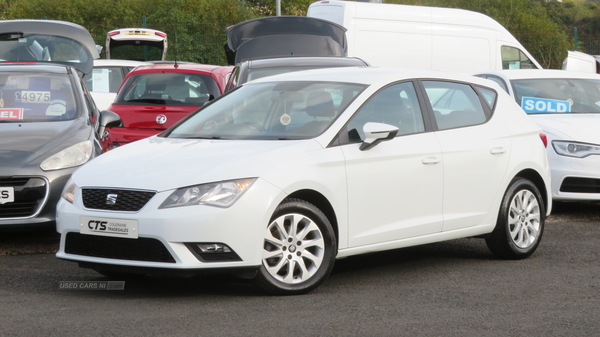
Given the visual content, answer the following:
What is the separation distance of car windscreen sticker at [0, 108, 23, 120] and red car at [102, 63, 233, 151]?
2.66 m

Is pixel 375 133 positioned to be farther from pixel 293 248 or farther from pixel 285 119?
pixel 293 248

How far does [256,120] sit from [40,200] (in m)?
2.21

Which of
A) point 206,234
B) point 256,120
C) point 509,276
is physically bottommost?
point 509,276

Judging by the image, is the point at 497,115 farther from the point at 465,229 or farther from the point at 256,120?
the point at 256,120

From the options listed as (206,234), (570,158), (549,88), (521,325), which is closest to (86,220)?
(206,234)

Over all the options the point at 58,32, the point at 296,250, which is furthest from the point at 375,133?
the point at 58,32

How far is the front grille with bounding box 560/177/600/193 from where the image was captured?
9633mm

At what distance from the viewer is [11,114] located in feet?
28.8

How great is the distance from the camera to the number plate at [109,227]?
5.62m

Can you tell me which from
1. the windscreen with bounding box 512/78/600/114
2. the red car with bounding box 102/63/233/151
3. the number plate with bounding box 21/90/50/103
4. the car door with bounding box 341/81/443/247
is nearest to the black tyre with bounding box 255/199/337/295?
the car door with bounding box 341/81/443/247

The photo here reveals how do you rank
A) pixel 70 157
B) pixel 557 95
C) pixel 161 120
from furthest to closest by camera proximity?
pixel 161 120
pixel 557 95
pixel 70 157

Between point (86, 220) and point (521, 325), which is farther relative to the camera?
point (86, 220)

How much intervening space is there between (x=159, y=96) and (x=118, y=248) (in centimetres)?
637

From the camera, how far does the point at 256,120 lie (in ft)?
21.7
